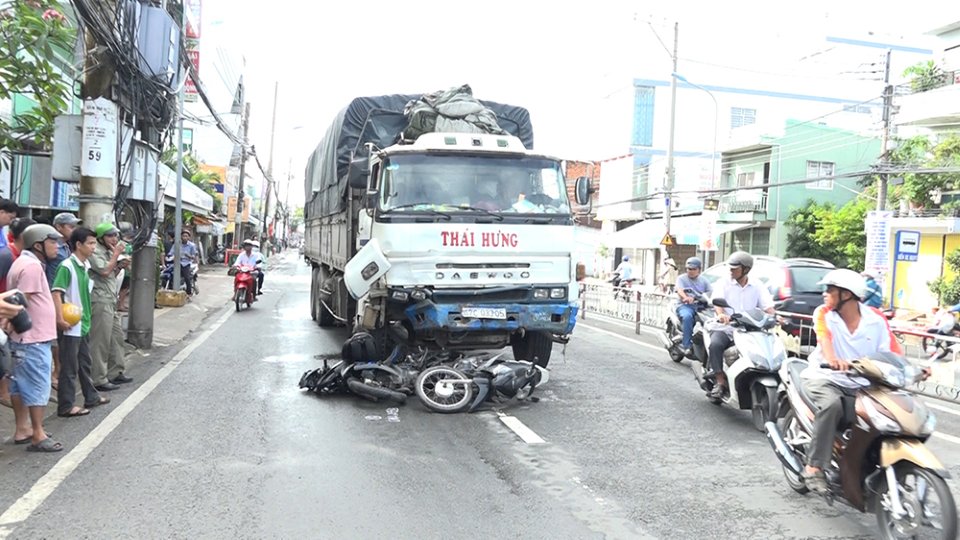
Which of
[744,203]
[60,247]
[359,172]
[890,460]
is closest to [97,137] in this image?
[60,247]

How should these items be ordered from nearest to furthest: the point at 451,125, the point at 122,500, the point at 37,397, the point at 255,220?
the point at 122,500 < the point at 37,397 < the point at 451,125 < the point at 255,220

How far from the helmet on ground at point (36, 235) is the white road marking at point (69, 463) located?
1.66 metres

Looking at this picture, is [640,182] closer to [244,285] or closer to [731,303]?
[244,285]

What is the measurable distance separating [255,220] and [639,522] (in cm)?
6441

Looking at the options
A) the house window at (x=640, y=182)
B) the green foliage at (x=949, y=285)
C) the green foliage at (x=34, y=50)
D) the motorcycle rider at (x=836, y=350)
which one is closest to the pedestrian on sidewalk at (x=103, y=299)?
the green foliage at (x=34, y=50)

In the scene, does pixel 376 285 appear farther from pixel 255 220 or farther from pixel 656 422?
pixel 255 220

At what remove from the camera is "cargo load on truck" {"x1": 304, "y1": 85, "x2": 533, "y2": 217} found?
10.5 meters

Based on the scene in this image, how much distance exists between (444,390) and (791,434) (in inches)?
134

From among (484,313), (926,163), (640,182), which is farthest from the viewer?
(640,182)

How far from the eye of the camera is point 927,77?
2730 centimetres

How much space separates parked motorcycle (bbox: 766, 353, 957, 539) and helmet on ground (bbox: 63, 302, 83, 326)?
5844mm

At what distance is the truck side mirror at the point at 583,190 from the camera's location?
9.98 meters

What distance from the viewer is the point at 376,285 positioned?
339 inches

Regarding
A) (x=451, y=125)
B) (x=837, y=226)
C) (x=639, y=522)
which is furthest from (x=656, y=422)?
(x=837, y=226)
